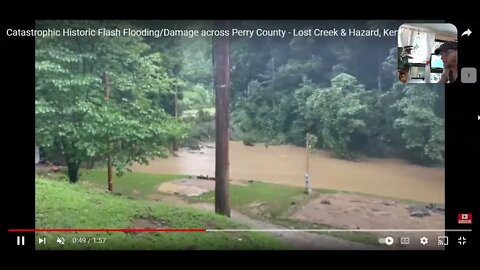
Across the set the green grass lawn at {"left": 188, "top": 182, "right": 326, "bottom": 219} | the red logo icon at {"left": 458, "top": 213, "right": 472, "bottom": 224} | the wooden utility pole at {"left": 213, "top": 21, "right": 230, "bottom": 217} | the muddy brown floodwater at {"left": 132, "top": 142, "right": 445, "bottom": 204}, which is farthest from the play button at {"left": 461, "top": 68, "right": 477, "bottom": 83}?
the wooden utility pole at {"left": 213, "top": 21, "right": 230, "bottom": 217}

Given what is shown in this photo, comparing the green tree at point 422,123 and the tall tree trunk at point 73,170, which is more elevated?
the green tree at point 422,123

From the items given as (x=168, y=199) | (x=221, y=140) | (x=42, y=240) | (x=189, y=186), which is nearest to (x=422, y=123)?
(x=221, y=140)

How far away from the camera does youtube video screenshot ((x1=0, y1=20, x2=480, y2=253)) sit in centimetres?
327

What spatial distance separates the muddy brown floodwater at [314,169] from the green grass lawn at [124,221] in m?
0.28

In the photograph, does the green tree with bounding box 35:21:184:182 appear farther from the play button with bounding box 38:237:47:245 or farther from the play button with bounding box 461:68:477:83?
the play button with bounding box 461:68:477:83

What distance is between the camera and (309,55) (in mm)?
3299

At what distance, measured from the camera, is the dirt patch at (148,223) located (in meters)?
3.31

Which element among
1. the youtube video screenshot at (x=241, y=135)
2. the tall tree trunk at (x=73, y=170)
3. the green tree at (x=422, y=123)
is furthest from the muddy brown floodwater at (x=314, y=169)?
the tall tree trunk at (x=73, y=170)

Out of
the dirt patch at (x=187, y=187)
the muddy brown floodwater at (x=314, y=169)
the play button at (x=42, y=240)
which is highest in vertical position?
the muddy brown floodwater at (x=314, y=169)

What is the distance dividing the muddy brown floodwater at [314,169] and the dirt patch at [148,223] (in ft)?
1.03

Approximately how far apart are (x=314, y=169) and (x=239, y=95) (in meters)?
0.64

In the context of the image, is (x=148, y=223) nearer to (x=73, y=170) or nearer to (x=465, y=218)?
(x=73, y=170)
